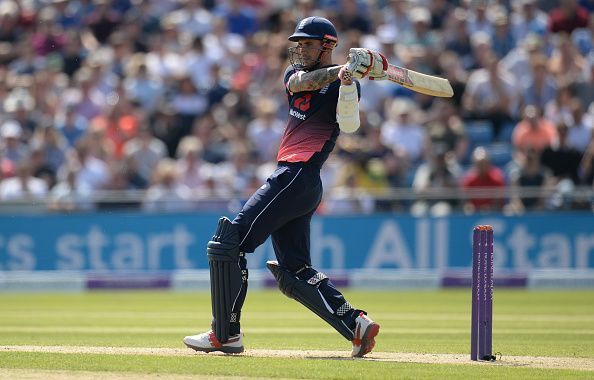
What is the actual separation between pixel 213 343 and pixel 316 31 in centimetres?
217

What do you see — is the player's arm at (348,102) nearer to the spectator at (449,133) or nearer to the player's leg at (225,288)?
the player's leg at (225,288)

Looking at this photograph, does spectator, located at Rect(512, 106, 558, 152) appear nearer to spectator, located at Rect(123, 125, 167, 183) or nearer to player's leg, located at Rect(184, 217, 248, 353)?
spectator, located at Rect(123, 125, 167, 183)

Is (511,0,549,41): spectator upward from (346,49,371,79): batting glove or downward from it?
upward

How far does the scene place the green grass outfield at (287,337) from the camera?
7098 mm

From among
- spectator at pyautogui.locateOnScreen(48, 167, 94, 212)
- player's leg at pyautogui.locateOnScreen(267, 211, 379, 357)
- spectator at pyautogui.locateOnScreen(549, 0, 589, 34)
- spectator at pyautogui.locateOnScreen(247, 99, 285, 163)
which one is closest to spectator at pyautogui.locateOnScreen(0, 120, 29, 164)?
spectator at pyautogui.locateOnScreen(48, 167, 94, 212)

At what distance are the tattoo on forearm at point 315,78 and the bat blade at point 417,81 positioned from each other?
355 mm

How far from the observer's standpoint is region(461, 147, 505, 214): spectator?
15586 millimetres

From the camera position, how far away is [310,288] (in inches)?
311

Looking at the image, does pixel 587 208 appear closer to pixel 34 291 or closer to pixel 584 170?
pixel 584 170

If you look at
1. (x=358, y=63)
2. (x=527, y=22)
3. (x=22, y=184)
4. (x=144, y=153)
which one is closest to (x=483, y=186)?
(x=527, y=22)

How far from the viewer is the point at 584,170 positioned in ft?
51.9

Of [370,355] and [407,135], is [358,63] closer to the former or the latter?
[370,355]

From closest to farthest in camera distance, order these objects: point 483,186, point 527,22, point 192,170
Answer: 1. point 483,186
2. point 192,170
3. point 527,22

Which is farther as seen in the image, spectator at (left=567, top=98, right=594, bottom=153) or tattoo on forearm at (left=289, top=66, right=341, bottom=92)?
spectator at (left=567, top=98, right=594, bottom=153)
